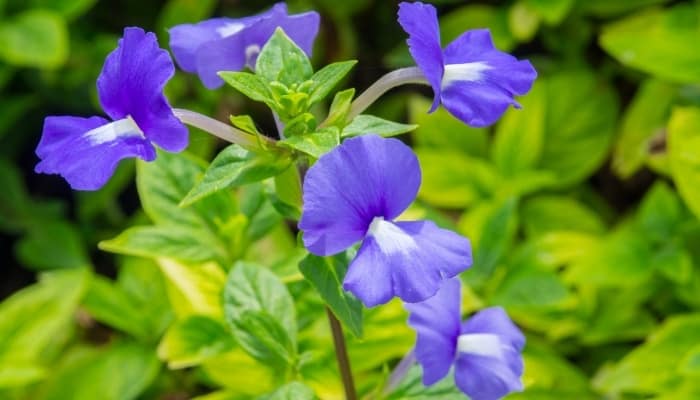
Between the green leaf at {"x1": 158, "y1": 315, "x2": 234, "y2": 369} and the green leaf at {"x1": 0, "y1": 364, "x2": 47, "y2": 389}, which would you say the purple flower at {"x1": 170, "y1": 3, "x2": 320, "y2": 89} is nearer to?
the green leaf at {"x1": 158, "y1": 315, "x2": 234, "y2": 369}

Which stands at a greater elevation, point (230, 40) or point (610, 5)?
point (230, 40)

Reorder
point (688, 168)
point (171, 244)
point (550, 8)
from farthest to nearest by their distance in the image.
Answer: point (550, 8) → point (688, 168) → point (171, 244)

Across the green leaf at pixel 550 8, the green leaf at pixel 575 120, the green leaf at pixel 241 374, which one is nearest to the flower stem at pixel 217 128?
the green leaf at pixel 241 374

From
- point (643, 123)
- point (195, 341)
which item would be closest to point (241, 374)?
point (195, 341)

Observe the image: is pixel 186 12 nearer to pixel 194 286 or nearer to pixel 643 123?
pixel 194 286

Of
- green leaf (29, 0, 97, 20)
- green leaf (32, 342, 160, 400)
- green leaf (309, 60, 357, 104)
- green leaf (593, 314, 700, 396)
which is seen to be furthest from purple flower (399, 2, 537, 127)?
green leaf (29, 0, 97, 20)
